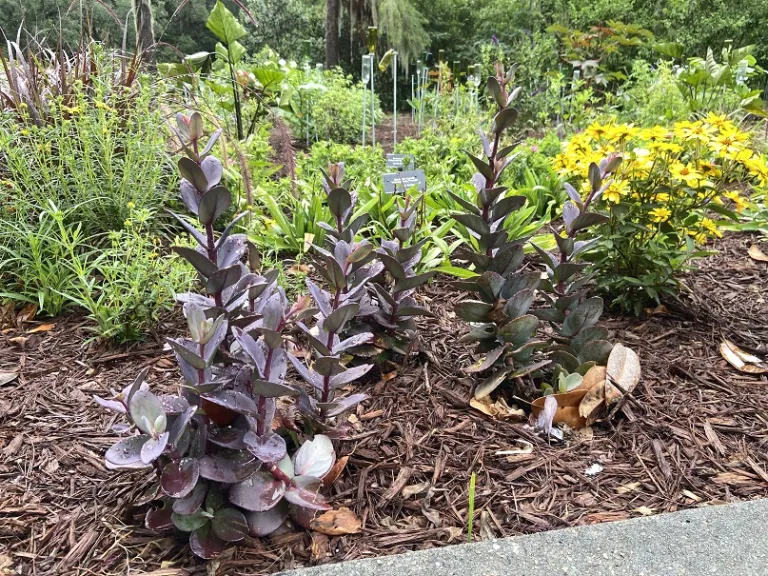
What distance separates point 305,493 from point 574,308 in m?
1.20

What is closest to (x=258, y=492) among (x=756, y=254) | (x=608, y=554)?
(x=608, y=554)

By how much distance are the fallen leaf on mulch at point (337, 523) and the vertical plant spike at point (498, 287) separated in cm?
65

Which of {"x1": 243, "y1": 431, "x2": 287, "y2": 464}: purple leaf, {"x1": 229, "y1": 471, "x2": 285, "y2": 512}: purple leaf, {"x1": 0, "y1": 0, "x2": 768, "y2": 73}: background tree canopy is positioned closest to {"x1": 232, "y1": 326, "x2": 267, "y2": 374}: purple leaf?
{"x1": 243, "y1": 431, "x2": 287, "y2": 464}: purple leaf

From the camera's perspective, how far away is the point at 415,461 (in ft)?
5.77

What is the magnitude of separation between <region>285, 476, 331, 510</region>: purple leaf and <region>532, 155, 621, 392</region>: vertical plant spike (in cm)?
95

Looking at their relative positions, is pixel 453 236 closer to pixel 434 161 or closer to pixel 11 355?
pixel 434 161

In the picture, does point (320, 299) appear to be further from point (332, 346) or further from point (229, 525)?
point (229, 525)

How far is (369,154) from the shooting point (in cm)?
427

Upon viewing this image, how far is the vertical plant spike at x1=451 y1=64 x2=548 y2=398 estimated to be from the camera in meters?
1.92

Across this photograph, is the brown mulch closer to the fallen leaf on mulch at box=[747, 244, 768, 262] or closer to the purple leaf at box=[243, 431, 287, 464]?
the purple leaf at box=[243, 431, 287, 464]

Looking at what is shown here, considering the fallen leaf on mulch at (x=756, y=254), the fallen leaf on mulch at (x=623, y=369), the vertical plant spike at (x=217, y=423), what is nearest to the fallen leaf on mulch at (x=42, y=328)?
the vertical plant spike at (x=217, y=423)

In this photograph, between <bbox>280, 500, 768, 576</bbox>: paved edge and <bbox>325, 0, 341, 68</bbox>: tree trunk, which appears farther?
<bbox>325, 0, 341, 68</bbox>: tree trunk

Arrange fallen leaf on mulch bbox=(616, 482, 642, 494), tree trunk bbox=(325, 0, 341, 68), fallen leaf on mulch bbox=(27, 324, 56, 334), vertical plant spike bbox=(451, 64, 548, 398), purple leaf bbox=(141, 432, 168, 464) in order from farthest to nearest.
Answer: tree trunk bbox=(325, 0, 341, 68) → fallen leaf on mulch bbox=(27, 324, 56, 334) → vertical plant spike bbox=(451, 64, 548, 398) → fallen leaf on mulch bbox=(616, 482, 642, 494) → purple leaf bbox=(141, 432, 168, 464)

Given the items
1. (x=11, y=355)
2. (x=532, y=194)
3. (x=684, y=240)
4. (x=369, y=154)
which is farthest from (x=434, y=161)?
(x=11, y=355)
